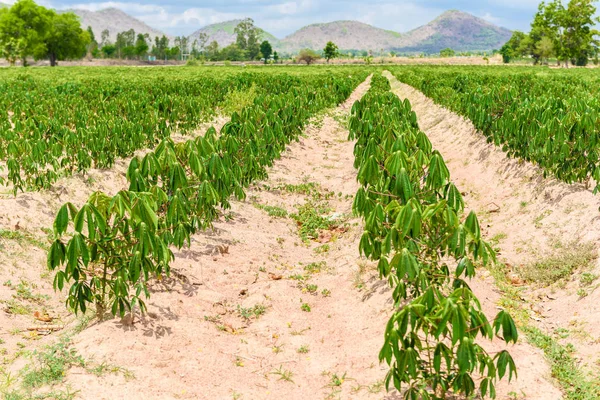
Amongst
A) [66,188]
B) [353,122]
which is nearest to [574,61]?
[353,122]

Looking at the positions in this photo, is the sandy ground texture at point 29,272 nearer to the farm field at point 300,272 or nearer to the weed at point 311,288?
the farm field at point 300,272

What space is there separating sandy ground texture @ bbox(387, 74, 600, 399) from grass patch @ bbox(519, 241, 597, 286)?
18 mm

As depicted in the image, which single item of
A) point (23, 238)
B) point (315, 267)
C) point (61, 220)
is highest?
point (61, 220)

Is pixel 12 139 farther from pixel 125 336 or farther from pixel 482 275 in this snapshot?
pixel 482 275

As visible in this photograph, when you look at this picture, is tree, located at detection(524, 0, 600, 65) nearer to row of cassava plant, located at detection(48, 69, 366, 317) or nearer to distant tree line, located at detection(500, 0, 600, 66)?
distant tree line, located at detection(500, 0, 600, 66)

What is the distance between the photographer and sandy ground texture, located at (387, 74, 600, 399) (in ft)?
17.4

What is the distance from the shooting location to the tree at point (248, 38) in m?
188

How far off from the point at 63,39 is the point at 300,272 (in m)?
103

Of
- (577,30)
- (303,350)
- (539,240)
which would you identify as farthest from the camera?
(577,30)

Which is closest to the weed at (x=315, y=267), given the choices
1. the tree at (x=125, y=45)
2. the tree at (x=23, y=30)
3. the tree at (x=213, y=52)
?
the tree at (x=23, y=30)

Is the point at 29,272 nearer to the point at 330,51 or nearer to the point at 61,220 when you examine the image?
the point at 61,220

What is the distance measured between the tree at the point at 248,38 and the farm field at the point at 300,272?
185 m

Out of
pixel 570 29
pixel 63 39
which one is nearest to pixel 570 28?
pixel 570 29

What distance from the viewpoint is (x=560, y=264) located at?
718 centimetres
